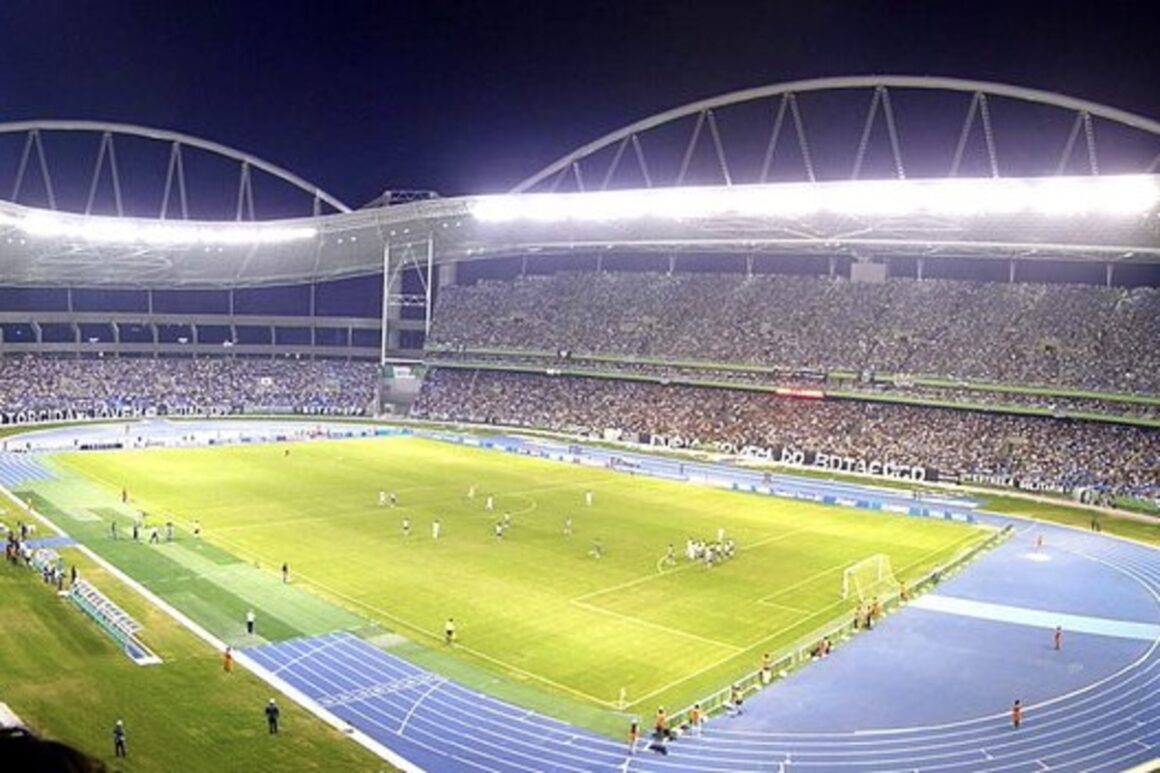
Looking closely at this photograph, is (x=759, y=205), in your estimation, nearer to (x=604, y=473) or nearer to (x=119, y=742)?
(x=604, y=473)

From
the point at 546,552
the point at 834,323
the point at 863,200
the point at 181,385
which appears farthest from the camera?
the point at 181,385

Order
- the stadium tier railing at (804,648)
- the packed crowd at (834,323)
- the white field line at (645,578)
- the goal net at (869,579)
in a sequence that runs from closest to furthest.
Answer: the stadium tier railing at (804,648) < the white field line at (645,578) < the goal net at (869,579) < the packed crowd at (834,323)

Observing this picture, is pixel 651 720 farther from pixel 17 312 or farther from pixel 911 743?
pixel 17 312

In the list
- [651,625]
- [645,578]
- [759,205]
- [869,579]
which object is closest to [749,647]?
[651,625]

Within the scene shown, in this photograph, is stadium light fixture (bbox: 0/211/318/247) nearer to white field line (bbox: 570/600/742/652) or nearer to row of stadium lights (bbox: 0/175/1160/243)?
row of stadium lights (bbox: 0/175/1160/243)

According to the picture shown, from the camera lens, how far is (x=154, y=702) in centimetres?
2300

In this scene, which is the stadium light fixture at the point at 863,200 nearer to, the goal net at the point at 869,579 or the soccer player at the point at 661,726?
the goal net at the point at 869,579

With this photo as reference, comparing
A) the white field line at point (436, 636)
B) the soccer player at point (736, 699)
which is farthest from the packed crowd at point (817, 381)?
the white field line at point (436, 636)

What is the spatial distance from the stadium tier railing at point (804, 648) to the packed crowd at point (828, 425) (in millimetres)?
23041

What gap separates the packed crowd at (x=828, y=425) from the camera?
6006 centimetres

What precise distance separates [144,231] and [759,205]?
4303 cm

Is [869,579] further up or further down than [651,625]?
further down

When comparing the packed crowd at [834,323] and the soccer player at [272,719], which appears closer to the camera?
the soccer player at [272,719]

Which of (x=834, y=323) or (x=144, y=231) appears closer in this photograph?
(x=144, y=231)
